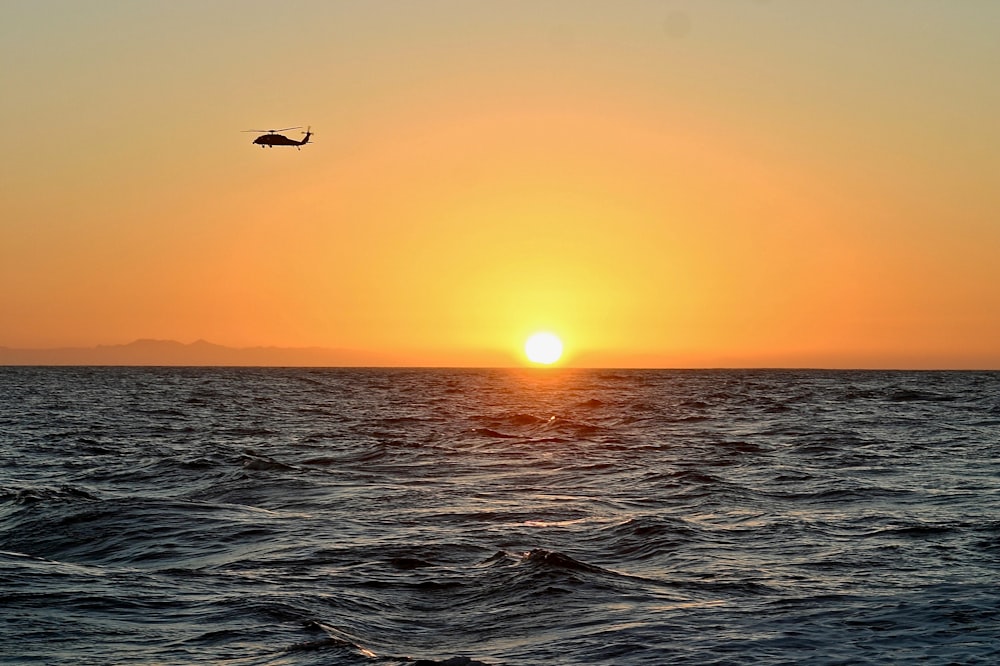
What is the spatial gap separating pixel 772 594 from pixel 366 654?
6.36 metres

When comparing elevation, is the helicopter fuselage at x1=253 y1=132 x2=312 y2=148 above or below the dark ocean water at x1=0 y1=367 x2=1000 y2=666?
above

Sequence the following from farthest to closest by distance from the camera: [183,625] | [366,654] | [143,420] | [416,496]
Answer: [143,420], [416,496], [183,625], [366,654]

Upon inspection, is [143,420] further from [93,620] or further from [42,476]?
[93,620]

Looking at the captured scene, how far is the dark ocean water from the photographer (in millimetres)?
12875

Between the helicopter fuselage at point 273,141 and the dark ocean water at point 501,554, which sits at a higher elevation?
the helicopter fuselage at point 273,141

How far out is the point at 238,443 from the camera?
1720 inches

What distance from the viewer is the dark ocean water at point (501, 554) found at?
507 inches

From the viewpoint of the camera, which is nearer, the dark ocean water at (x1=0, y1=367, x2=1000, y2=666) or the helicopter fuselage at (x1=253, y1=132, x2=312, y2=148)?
the dark ocean water at (x1=0, y1=367, x2=1000, y2=666)

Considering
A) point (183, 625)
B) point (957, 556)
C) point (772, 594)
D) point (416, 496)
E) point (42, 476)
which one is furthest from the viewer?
point (42, 476)

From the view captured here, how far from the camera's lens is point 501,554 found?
18.2 meters

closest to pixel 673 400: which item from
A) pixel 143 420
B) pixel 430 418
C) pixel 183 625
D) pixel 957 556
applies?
pixel 430 418

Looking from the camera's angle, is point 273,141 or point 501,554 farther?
point 273,141

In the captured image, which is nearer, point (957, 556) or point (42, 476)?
point (957, 556)

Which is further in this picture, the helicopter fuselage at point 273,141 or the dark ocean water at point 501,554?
the helicopter fuselage at point 273,141
